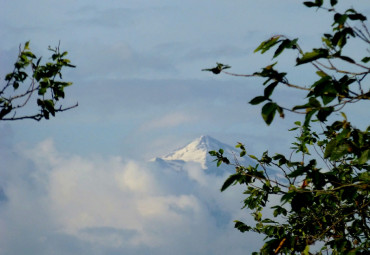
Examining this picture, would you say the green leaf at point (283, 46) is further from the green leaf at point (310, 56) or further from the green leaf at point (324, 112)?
the green leaf at point (324, 112)

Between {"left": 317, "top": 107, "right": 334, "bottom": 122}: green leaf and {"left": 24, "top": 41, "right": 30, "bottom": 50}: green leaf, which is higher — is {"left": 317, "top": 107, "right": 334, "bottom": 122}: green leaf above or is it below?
below

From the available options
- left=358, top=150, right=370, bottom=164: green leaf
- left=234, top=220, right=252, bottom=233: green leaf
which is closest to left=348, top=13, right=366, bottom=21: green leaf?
left=358, top=150, right=370, bottom=164: green leaf

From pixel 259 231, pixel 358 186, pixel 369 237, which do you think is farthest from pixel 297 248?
pixel 259 231

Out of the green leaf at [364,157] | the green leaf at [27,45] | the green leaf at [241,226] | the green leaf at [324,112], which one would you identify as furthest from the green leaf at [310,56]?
the green leaf at [241,226]

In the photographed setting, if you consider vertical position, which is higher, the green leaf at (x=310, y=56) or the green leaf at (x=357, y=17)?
the green leaf at (x=357, y=17)

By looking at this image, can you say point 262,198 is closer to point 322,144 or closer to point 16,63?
point 322,144

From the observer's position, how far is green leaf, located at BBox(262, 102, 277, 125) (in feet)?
15.6

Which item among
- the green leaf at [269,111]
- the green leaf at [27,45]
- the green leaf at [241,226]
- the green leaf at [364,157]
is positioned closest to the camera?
the green leaf at [269,111]

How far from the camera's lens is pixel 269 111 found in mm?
4742

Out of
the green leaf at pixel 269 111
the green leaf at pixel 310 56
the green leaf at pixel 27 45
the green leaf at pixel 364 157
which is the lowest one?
the green leaf at pixel 364 157

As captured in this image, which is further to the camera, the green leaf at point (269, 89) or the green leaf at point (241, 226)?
the green leaf at point (241, 226)

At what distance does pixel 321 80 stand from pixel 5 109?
14.4ft

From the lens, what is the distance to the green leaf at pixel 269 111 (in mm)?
4742

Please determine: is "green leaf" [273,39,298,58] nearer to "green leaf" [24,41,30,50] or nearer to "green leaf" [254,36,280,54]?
"green leaf" [254,36,280,54]
